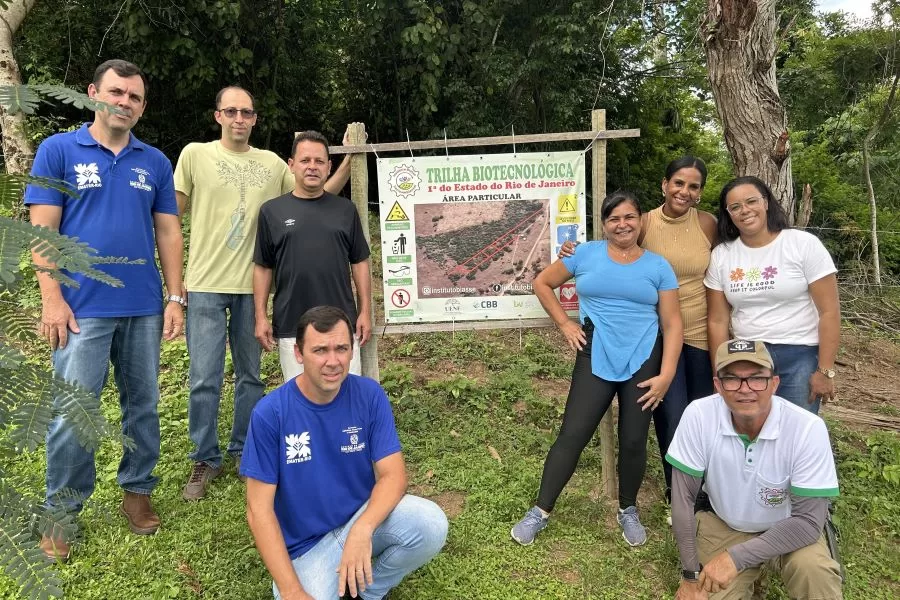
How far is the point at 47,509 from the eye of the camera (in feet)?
5.72

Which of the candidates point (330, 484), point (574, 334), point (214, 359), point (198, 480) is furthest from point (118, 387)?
point (574, 334)

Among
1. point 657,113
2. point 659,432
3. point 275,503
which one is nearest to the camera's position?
point 275,503

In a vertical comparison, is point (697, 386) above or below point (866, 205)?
below

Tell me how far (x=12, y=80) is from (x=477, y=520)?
7.39m

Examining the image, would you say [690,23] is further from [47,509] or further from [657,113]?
[47,509]

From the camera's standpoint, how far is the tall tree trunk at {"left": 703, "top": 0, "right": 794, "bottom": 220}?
4.09 m

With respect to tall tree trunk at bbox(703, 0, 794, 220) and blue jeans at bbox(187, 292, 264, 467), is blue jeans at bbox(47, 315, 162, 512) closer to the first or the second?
blue jeans at bbox(187, 292, 264, 467)

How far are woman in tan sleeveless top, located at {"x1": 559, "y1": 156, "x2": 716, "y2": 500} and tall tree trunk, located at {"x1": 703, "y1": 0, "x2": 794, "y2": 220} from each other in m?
1.35

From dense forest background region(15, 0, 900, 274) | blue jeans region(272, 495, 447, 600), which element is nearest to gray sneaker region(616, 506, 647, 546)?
blue jeans region(272, 495, 447, 600)

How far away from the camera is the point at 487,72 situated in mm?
9641

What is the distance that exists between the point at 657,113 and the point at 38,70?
12.0 m

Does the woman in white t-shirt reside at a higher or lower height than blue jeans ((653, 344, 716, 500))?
higher

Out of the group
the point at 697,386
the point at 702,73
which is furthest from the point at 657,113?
the point at 697,386

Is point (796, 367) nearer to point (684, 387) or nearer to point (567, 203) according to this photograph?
point (684, 387)
